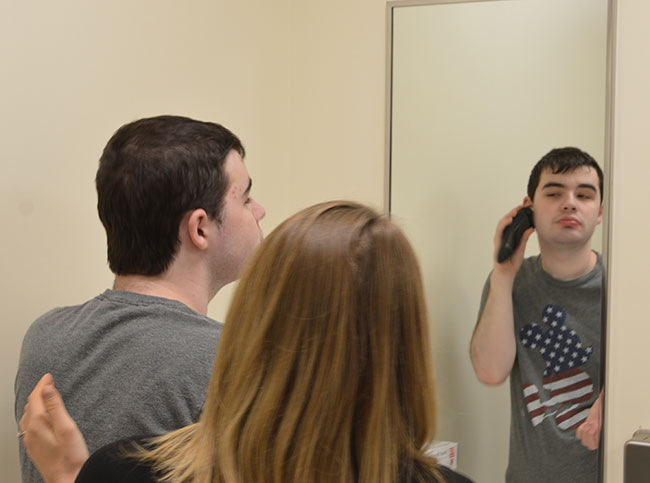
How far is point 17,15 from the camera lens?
1182 mm

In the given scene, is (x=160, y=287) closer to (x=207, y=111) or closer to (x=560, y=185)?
(x=207, y=111)

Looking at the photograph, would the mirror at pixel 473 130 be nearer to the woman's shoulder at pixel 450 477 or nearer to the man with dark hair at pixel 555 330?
the man with dark hair at pixel 555 330

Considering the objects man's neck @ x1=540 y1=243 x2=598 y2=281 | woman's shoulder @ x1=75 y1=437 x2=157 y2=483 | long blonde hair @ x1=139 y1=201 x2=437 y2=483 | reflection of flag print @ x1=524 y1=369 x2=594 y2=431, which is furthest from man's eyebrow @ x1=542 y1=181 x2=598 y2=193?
woman's shoulder @ x1=75 y1=437 x2=157 y2=483

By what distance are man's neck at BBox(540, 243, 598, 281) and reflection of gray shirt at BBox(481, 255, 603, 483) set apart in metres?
0.01

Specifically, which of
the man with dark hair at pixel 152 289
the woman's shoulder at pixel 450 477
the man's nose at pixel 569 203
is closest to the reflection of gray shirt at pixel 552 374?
the man's nose at pixel 569 203

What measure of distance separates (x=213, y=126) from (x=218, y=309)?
61cm

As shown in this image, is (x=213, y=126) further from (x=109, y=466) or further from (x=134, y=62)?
(x=109, y=466)

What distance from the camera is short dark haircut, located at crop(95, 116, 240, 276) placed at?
3.61 ft

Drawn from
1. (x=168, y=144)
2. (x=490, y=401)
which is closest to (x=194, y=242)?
(x=168, y=144)

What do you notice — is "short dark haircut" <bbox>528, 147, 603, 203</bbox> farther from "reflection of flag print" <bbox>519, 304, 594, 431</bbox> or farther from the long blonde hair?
the long blonde hair

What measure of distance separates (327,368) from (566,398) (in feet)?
3.47

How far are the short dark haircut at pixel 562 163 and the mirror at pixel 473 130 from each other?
0.5 inches

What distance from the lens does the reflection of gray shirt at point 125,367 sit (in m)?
0.96

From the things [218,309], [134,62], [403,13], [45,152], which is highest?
[403,13]
